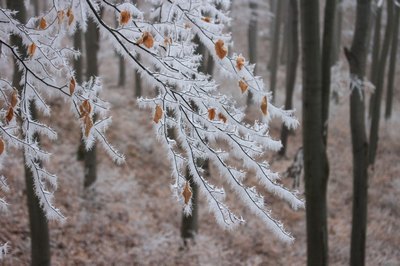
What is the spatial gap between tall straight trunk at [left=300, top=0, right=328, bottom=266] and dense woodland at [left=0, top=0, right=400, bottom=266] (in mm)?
16

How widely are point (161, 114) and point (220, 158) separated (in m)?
0.48

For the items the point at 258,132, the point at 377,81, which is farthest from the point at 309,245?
the point at 377,81

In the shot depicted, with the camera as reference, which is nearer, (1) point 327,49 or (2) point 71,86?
(2) point 71,86

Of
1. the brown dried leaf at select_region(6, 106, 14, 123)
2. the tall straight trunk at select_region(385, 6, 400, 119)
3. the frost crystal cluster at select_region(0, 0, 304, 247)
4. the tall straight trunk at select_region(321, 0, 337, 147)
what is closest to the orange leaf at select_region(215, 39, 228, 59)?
the frost crystal cluster at select_region(0, 0, 304, 247)

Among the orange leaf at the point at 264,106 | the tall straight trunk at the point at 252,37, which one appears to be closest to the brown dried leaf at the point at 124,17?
the orange leaf at the point at 264,106

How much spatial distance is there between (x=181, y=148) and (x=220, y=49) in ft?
3.38

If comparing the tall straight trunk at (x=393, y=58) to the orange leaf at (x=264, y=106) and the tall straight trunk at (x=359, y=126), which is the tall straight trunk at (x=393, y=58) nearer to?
the tall straight trunk at (x=359, y=126)

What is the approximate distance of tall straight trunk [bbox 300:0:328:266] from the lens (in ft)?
13.7

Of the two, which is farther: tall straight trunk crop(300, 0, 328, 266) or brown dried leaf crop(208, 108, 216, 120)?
tall straight trunk crop(300, 0, 328, 266)

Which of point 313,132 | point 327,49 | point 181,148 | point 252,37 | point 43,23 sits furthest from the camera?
point 252,37

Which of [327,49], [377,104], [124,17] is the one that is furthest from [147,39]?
[377,104]

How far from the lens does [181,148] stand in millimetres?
3166

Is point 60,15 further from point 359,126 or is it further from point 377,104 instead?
point 377,104

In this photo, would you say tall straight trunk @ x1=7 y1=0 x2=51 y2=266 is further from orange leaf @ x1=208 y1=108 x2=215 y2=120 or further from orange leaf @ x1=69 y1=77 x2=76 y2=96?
orange leaf @ x1=208 y1=108 x2=215 y2=120
